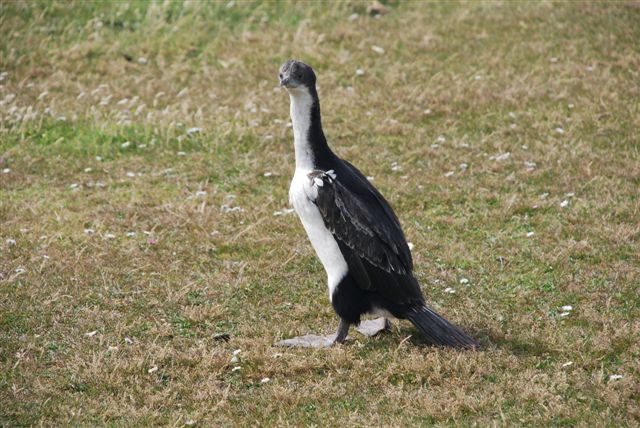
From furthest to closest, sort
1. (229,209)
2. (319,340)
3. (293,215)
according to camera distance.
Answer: (229,209), (293,215), (319,340)

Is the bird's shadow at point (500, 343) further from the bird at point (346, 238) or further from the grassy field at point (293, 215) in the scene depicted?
the bird at point (346, 238)

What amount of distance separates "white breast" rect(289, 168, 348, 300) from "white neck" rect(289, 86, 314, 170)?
0.29 ft

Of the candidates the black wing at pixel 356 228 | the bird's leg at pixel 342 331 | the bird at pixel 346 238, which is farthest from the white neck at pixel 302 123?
the bird's leg at pixel 342 331

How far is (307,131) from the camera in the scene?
7.95 metres

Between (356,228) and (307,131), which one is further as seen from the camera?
(307,131)

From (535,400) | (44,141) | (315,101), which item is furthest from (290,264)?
(44,141)

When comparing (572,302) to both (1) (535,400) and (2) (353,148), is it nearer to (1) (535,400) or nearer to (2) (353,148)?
(1) (535,400)

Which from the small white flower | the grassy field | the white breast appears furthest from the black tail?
the small white flower

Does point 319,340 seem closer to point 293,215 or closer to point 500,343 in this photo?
point 500,343

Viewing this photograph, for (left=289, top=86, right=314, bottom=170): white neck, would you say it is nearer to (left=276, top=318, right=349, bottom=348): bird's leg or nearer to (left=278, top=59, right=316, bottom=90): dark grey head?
(left=278, top=59, right=316, bottom=90): dark grey head

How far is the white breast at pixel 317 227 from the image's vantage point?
25.7ft

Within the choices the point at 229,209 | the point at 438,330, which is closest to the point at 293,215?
the point at 229,209

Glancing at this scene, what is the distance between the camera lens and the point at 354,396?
7031 mm

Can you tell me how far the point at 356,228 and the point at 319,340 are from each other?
3.16ft
